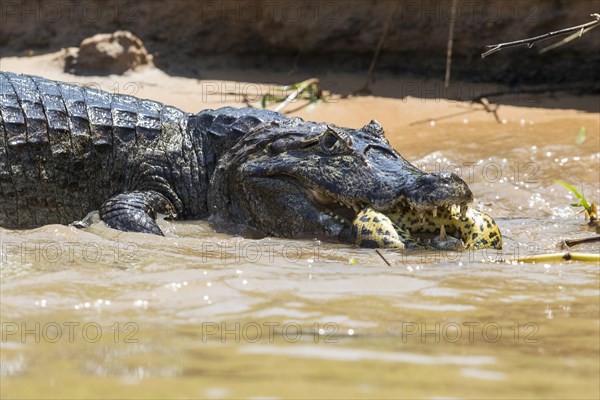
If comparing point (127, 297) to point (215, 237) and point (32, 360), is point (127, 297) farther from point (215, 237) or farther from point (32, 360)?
point (215, 237)

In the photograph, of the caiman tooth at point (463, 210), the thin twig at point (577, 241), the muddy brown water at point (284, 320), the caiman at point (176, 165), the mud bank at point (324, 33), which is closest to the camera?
the muddy brown water at point (284, 320)

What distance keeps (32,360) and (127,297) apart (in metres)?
0.75

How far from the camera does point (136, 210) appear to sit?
5.97 metres

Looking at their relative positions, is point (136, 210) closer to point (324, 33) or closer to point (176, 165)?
point (176, 165)

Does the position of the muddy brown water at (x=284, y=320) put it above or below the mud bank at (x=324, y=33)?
below

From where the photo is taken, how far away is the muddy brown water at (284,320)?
9.02 feet

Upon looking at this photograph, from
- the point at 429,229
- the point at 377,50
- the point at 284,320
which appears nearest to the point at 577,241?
the point at 429,229

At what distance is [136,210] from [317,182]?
3.61 feet

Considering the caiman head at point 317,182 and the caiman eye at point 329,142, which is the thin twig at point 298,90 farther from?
the caiman eye at point 329,142

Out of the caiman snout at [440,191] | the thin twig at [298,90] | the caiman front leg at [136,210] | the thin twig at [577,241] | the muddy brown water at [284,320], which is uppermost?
the thin twig at [298,90]

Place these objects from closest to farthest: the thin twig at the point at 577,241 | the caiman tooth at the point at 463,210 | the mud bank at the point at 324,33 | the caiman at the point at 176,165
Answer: the thin twig at the point at 577,241
the caiman tooth at the point at 463,210
the caiman at the point at 176,165
the mud bank at the point at 324,33

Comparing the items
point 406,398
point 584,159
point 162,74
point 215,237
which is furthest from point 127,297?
point 162,74

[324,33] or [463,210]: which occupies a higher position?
[324,33]

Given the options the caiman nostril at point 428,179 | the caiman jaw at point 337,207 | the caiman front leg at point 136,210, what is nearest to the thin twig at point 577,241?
the caiman nostril at point 428,179
